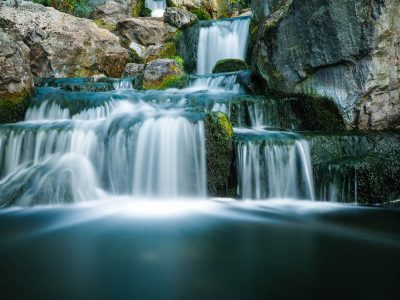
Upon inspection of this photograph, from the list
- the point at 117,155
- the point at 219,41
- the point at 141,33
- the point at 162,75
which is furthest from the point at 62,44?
the point at 117,155

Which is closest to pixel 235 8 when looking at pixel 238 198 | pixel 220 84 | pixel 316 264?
pixel 220 84

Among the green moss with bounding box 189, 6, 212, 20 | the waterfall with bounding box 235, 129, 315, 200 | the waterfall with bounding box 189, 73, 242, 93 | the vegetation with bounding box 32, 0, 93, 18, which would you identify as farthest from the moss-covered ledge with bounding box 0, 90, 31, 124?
the green moss with bounding box 189, 6, 212, 20

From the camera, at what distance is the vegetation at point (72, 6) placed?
19.7m

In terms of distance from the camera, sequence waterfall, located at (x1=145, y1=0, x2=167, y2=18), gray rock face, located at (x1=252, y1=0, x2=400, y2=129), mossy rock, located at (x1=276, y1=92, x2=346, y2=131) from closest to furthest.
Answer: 1. gray rock face, located at (x1=252, y1=0, x2=400, y2=129)
2. mossy rock, located at (x1=276, y1=92, x2=346, y2=131)
3. waterfall, located at (x1=145, y1=0, x2=167, y2=18)

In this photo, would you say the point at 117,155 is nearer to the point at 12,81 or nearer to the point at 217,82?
the point at 12,81

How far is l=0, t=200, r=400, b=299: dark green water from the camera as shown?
271 centimetres

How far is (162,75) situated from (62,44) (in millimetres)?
5019

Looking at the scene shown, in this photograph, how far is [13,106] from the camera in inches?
298

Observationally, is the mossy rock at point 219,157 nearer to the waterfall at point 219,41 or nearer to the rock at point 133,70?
the rock at point 133,70

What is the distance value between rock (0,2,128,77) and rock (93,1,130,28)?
690 cm

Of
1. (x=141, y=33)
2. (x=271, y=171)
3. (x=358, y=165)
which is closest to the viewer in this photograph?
(x=358, y=165)

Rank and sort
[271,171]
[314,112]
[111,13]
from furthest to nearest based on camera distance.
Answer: [111,13] < [314,112] < [271,171]

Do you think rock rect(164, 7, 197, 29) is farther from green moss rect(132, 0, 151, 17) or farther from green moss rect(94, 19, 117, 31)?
green moss rect(132, 0, 151, 17)

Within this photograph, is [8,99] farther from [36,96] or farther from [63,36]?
[63,36]
